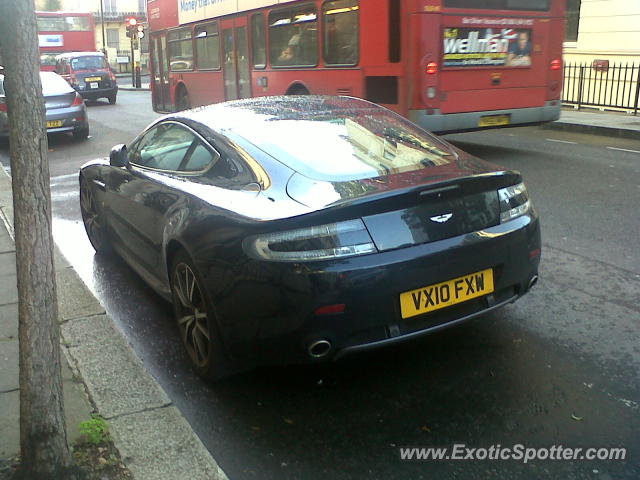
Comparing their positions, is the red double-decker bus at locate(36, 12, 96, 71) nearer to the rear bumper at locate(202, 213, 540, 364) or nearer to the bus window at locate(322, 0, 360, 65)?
the bus window at locate(322, 0, 360, 65)

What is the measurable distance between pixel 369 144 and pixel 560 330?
156 cm

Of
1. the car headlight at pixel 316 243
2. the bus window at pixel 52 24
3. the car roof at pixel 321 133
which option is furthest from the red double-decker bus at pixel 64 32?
the car headlight at pixel 316 243

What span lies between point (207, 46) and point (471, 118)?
7.30 metres

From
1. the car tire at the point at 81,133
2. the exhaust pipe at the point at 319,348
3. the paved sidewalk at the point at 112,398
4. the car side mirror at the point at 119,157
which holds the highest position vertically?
the car side mirror at the point at 119,157

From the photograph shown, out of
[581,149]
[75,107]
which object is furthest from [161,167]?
[75,107]

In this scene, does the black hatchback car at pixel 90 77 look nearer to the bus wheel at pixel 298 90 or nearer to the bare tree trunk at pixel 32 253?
the bus wheel at pixel 298 90

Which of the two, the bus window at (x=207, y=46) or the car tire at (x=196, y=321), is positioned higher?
the bus window at (x=207, y=46)

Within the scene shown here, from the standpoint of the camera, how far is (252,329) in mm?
3207

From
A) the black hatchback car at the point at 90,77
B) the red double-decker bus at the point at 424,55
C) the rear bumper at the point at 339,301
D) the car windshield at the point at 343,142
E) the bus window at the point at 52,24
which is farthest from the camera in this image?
the bus window at the point at 52,24

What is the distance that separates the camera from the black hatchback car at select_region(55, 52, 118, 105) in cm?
2702

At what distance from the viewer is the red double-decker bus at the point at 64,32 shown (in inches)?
1401

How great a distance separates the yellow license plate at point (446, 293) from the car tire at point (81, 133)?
12922mm

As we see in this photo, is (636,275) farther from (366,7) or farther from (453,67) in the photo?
(366,7)

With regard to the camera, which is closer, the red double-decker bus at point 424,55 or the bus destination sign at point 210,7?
the red double-decker bus at point 424,55
